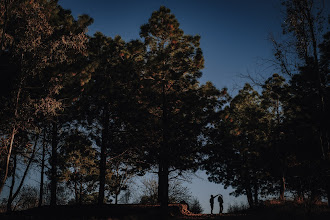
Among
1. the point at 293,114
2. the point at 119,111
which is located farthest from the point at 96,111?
the point at 293,114

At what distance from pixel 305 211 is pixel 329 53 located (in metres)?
12.9

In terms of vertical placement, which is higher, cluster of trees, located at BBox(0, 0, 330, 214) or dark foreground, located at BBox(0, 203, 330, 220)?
cluster of trees, located at BBox(0, 0, 330, 214)

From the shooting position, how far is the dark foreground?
32.6 ft

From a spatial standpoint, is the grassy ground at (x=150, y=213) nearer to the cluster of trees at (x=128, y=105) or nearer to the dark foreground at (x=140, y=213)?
the dark foreground at (x=140, y=213)

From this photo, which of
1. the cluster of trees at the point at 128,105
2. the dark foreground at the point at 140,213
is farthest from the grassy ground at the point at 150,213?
the cluster of trees at the point at 128,105

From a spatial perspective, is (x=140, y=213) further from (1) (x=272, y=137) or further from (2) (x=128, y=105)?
(1) (x=272, y=137)

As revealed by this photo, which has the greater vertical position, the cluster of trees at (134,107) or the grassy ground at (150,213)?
the cluster of trees at (134,107)

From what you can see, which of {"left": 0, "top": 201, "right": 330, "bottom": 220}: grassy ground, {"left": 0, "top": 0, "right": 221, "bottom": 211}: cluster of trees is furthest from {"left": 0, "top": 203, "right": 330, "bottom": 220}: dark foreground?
{"left": 0, "top": 0, "right": 221, "bottom": 211}: cluster of trees

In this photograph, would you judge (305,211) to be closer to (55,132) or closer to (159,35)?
(159,35)

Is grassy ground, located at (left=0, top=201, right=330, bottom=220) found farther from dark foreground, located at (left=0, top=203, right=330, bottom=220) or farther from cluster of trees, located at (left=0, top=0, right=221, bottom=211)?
cluster of trees, located at (left=0, top=0, right=221, bottom=211)

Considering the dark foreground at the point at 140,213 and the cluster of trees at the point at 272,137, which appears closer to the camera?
the dark foreground at the point at 140,213

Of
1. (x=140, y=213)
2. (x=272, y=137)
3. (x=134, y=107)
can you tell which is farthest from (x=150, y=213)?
(x=272, y=137)

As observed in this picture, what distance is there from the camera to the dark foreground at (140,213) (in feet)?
32.6

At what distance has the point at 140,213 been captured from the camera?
13.1 m
